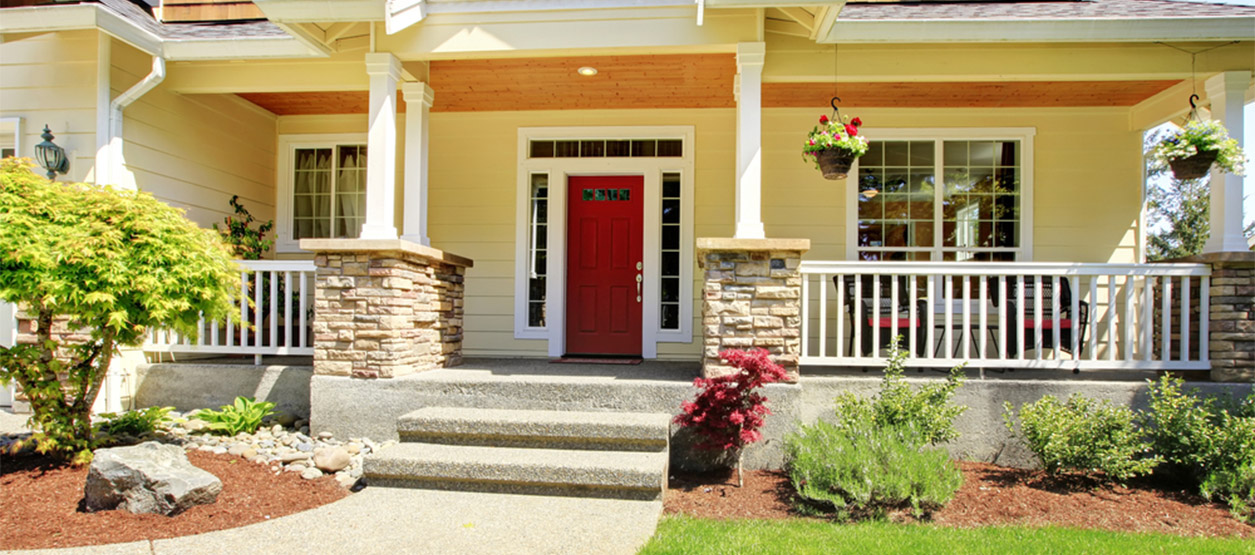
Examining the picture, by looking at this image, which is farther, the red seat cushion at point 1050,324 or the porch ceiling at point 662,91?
the porch ceiling at point 662,91

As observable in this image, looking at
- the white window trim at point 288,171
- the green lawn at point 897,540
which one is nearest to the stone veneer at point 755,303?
the green lawn at point 897,540

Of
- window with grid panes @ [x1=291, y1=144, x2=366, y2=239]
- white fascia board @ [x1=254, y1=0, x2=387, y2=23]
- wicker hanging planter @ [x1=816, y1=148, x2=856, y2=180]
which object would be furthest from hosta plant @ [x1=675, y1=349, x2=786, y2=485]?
window with grid panes @ [x1=291, y1=144, x2=366, y2=239]

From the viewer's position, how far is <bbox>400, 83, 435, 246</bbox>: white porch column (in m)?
5.35

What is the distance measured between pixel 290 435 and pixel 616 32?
138 inches

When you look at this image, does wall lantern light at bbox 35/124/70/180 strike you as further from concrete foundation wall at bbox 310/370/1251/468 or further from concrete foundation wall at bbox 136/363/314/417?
concrete foundation wall at bbox 310/370/1251/468

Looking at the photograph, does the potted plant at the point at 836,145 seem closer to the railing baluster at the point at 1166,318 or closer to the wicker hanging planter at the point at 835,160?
the wicker hanging planter at the point at 835,160

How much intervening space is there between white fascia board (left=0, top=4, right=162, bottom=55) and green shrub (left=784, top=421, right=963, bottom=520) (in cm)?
556

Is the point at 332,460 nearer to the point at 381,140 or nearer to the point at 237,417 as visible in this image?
the point at 237,417

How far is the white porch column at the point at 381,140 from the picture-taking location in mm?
5102

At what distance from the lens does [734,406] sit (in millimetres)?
4172

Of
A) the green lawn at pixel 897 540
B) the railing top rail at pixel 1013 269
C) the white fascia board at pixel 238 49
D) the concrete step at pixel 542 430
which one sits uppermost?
the white fascia board at pixel 238 49

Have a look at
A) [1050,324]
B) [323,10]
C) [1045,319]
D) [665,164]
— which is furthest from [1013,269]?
[323,10]

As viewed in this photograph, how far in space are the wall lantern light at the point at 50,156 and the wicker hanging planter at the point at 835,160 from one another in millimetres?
5548

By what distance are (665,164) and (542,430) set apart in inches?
125
